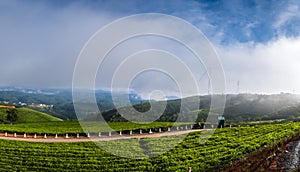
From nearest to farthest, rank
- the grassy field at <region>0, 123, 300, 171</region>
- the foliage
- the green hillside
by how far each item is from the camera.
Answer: the grassy field at <region>0, 123, 300, 171</region> → the foliage → the green hillside

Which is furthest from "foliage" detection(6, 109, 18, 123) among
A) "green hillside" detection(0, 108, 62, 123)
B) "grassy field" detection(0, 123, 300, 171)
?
"grassy field" detection(0, 123, 300, 171)

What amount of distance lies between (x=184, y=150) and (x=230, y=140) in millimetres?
6119

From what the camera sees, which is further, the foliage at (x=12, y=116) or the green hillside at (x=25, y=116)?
the green hillside at (x=25, y=116)

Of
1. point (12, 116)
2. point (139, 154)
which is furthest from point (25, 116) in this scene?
point (139, 154)

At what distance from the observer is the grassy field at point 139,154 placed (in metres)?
30.3

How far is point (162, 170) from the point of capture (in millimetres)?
28953

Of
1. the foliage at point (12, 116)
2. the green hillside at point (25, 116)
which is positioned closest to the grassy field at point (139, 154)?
the foliage at point (12, 116)

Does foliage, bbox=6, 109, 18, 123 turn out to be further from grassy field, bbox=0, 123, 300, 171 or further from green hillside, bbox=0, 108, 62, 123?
grassy field, bbox=0, 123, 300, 171

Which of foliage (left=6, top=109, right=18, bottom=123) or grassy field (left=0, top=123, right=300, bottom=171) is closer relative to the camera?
grassy field (left=0, top=123, right=300, bottom=171)

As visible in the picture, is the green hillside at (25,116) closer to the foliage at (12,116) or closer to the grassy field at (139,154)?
the foliage at (12,116)

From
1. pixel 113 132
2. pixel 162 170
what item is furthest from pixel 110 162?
pixel 113 132

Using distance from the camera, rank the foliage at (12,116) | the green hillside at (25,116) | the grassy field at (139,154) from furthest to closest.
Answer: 1. the green hillside at (25,116)
2. the foliage at (12,116)
3. the grassy field at (139,154)

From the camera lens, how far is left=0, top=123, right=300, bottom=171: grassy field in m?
30.3

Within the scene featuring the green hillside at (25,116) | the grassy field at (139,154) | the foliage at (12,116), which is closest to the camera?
the grassy field at (139,154)
